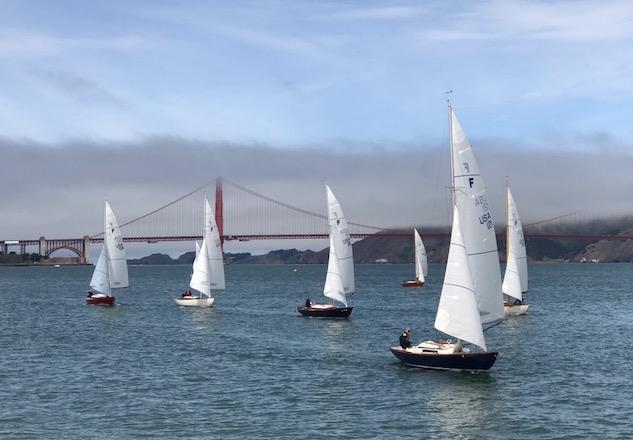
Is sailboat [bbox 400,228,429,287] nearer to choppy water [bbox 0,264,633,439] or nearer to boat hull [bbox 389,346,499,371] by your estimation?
choppy water [bbox 0,264,633,439]

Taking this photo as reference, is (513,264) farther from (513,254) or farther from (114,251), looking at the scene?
(114,251)

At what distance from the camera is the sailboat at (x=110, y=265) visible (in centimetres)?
7325

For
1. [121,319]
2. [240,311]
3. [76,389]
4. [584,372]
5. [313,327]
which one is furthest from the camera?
[240,311]

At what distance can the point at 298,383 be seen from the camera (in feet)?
108

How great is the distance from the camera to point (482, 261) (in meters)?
33.9

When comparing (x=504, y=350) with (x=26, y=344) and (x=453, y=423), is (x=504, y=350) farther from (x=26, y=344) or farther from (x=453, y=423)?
(x=26, y=344)

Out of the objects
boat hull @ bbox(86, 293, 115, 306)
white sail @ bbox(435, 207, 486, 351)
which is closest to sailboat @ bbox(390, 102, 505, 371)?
white sail @ bbox(435, 207, 486, 351)

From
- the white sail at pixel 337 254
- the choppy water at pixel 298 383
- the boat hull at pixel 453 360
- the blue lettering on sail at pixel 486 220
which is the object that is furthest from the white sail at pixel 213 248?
the blue lettering on sail at pixel 486 220

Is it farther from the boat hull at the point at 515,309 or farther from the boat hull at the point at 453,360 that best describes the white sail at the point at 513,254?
the boat hull at the point at 453,360

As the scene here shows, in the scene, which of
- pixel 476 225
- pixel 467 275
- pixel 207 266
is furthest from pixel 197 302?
pixel 476 225

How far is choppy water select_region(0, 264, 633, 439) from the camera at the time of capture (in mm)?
26297

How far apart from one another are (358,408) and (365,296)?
61.6 metres

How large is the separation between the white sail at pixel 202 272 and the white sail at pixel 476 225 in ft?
118

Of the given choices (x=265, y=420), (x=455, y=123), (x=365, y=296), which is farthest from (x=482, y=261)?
(x=365, y=296)
